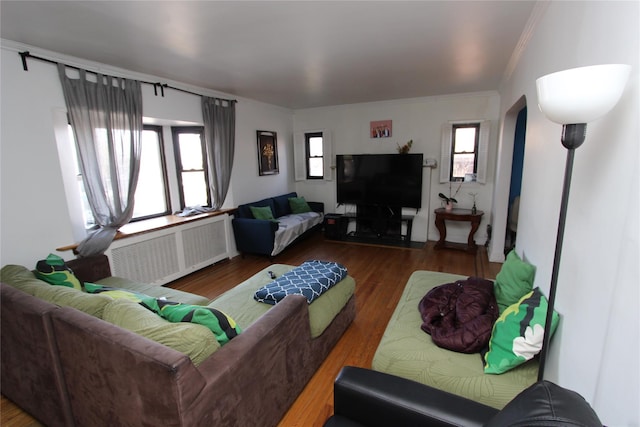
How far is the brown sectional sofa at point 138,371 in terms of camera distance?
3.67 ft

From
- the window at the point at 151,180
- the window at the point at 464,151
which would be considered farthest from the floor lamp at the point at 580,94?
the window at the point at 464,151

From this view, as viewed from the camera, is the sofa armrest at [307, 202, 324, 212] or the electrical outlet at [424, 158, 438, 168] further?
the sofa armrest at [307, 202, 324, 212]

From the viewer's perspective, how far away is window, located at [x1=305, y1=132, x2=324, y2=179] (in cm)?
614

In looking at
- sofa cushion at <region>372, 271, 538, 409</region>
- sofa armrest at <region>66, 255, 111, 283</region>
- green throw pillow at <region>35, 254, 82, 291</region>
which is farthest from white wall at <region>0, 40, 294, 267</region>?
sofa cushion at <region>372, 271, 538, 409</region>

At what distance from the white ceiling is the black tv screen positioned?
1603 mm

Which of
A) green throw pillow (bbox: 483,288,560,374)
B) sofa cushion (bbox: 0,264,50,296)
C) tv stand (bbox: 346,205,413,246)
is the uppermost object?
sofa cushion (bbox: 0,264,50,296)

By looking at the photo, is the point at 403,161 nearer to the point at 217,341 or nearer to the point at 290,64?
the point at 290,64

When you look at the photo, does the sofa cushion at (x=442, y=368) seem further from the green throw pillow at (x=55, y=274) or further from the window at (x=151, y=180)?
the window at (x=151, y=180)

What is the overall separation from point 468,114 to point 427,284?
11.9ft

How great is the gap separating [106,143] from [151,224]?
108 cm

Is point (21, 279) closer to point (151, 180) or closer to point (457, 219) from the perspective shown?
point (151, 180)

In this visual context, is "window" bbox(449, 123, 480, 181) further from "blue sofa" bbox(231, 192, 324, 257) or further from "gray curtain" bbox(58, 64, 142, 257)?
"gray curtain" bbox(58, 64, 142, 257)

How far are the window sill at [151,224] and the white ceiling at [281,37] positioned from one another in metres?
1.77

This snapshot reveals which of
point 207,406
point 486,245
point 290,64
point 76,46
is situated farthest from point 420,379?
point 486,245
